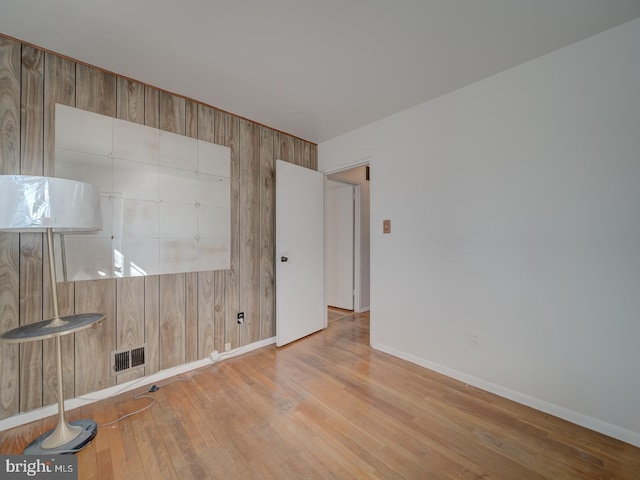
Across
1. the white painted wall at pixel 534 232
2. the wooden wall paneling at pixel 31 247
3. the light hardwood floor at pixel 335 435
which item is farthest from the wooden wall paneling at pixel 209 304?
the white painted wall at pixel 534 232

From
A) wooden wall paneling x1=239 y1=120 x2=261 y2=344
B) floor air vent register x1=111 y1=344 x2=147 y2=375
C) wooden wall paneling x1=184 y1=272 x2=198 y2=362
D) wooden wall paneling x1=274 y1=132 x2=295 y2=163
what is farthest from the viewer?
wooden wall paneling x1=274 y1=132 x2=295 y2=163

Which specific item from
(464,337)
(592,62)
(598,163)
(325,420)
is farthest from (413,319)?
(592,62)

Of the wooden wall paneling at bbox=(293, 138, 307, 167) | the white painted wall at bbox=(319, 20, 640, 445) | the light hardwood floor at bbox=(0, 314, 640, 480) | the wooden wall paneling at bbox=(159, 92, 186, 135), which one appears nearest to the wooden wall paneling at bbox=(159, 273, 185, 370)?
the light hardwood floor at bbox=(0, 314, 640, 480)

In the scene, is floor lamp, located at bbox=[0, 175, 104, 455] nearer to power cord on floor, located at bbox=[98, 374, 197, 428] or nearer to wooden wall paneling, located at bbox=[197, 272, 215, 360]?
power cord on floor, located at bbox=[98, 374, 197, 428]

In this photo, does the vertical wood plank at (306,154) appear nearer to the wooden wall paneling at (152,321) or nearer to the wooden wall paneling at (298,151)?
the wooden wall paneling at (298,151)

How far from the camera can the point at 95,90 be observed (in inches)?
73.9

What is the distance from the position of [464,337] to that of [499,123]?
1.73 meters

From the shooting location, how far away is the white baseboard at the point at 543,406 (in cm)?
149

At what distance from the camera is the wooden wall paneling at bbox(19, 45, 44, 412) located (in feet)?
5.34

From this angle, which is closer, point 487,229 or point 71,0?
point 71,0

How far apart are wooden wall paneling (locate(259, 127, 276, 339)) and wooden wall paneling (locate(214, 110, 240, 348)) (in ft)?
0.96

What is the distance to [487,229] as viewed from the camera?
6.55ft

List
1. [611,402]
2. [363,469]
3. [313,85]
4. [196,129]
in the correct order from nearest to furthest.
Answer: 1. [363,469]
2. [611,402]
3. [313,85]
4. [196,129]

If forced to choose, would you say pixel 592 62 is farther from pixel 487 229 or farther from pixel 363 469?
pixel 363 469
